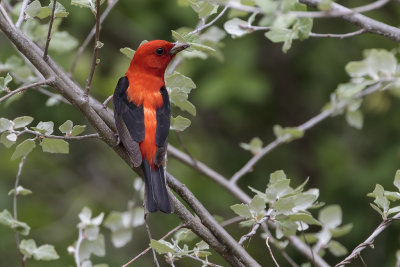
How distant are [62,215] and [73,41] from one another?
3.51m

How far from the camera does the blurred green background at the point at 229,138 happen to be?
19.5 feet

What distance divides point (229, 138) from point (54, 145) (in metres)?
4.89

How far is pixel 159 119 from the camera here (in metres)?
3.08

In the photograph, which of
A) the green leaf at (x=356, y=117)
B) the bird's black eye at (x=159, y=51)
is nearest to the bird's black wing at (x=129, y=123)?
the bird's black eye at (x=159, y=51)

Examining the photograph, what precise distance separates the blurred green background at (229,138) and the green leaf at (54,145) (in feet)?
10.2

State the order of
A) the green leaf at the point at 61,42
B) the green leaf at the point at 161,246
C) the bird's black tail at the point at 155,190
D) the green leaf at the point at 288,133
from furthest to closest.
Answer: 1. the green leaf at the point at 61,42
2. the green leaf at the point at 288,133
3. the bird's black tail at the point at 155,190
4. the green leaf at the point at 161,246

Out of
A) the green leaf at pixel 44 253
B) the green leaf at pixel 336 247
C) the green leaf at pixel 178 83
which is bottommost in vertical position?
the green leaf at pixel 336 247

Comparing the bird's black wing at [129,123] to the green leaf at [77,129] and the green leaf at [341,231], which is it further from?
the green leaf at [341,231]

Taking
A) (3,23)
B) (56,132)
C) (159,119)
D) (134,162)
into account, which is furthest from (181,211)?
(56,132)

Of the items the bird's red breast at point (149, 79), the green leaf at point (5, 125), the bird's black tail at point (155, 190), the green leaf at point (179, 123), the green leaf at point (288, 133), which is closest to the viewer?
the green leaf at point (5, 125)

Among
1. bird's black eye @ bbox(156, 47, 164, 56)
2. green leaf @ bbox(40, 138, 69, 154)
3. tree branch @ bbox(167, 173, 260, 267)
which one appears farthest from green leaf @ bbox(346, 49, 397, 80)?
bird's black eye @ bbox(156, 47, 164, 56)

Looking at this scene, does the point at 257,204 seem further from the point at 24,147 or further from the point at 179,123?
the point at 24,147

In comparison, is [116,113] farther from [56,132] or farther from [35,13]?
[56,132]

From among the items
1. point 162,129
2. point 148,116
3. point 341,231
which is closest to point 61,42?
point 148,116
